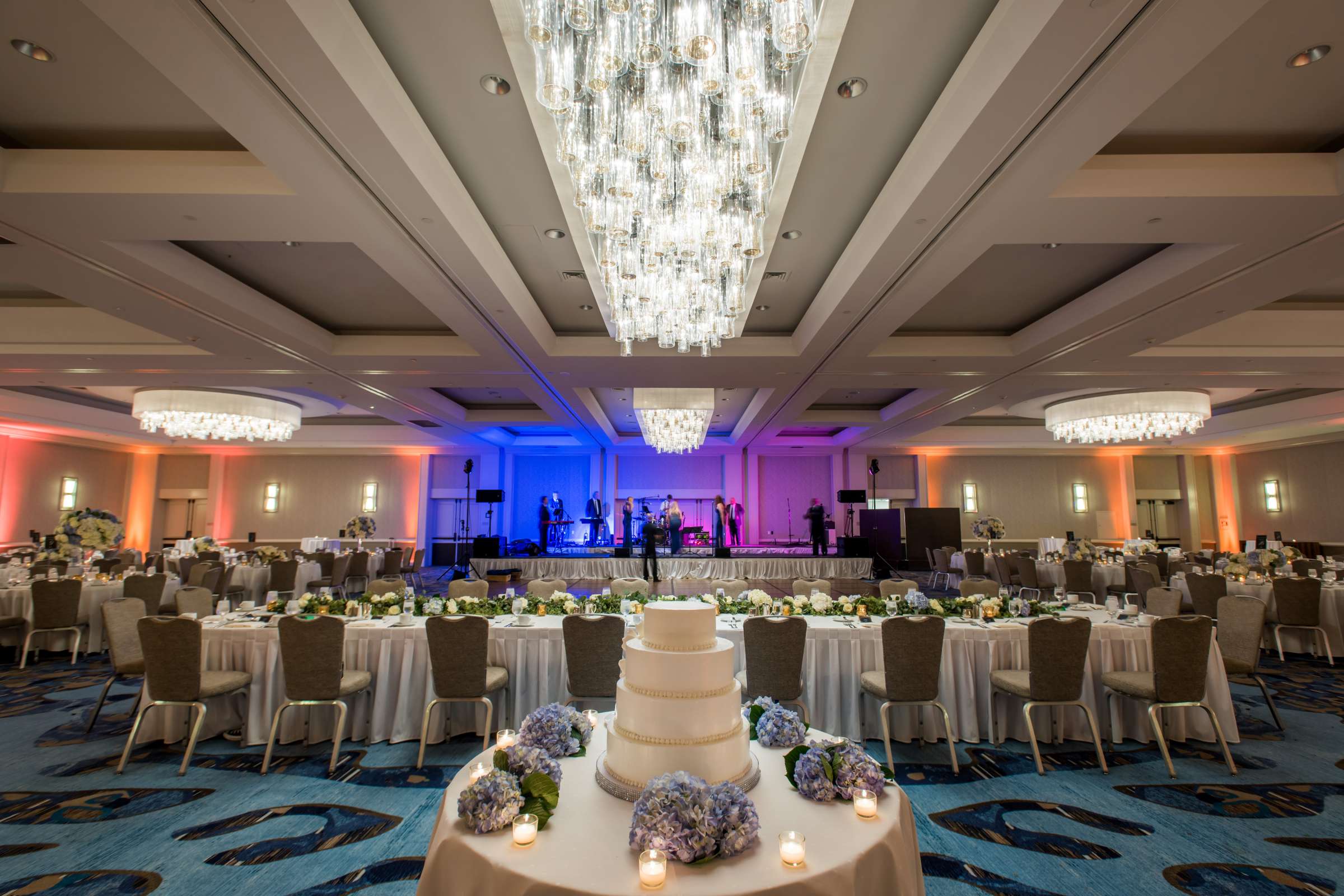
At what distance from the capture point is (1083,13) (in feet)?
9.09

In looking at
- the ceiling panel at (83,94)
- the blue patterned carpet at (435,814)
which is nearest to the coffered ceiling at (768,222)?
the ceiling panel at (83,94)

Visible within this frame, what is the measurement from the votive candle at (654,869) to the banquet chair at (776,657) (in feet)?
9.70

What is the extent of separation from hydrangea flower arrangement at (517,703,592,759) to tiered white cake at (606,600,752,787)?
301mm

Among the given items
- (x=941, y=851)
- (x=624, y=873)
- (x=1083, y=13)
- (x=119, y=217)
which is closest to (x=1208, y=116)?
(x=1083, y=13)

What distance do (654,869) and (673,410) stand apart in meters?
10.4

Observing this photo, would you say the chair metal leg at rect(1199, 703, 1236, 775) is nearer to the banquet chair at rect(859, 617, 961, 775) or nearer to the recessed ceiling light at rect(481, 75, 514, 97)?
the banquet chair at rect(859, 617, 961, 775)

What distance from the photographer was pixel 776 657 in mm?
4473

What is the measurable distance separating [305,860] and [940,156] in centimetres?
529

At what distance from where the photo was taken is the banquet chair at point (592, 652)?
15.0 ft

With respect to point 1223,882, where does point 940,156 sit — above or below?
above

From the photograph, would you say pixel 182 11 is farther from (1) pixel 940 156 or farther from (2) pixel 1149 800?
(2) pixel 1149 800

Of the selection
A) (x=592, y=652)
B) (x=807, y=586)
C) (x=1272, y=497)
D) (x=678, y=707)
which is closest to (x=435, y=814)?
(x=592, y=652)

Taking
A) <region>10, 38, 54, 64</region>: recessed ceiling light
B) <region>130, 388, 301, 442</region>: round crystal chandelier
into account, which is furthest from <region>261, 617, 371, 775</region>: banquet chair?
<region>130, 388, 301, 442</region>: round crystal chandelier

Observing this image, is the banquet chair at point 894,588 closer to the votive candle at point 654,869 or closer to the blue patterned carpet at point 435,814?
the blue patterned carpet at point 435,814
